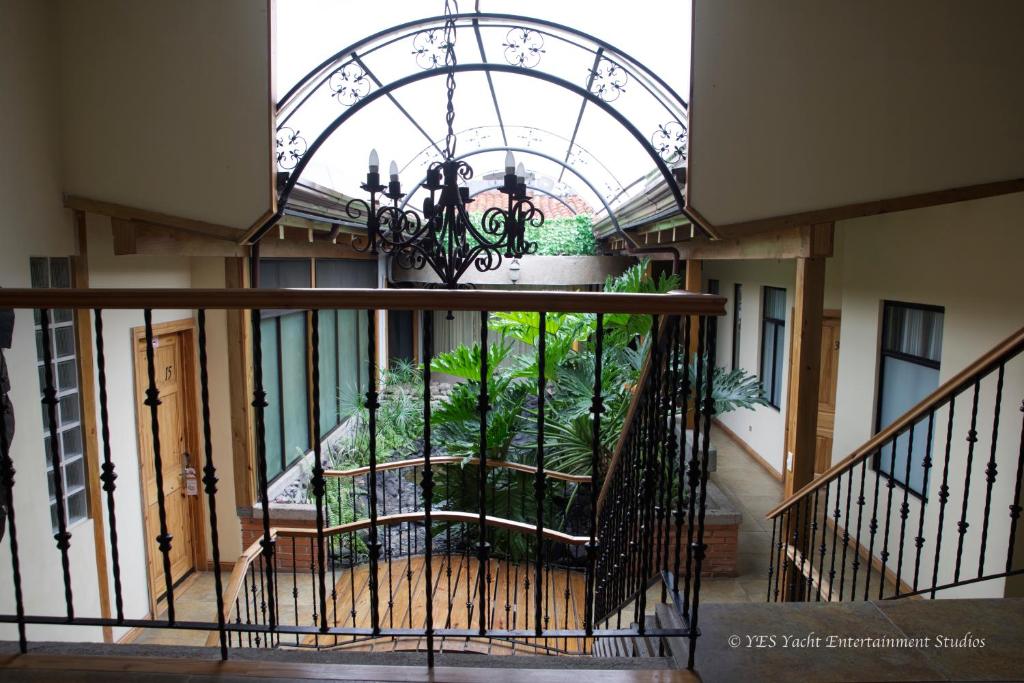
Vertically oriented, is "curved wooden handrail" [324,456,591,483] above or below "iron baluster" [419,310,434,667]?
below

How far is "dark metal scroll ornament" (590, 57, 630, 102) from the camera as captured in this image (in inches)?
159

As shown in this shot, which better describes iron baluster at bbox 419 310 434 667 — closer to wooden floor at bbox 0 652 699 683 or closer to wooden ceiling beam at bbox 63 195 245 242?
wooden floor at bbox 0 652 699 683

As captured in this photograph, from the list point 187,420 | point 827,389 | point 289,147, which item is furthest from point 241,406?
point 827,389

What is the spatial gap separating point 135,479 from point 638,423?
370cm

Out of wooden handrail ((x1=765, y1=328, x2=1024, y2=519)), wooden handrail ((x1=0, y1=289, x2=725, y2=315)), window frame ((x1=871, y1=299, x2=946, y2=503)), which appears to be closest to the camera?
wooden handrail ((x1=0, y1=289, x2=725, y2=315))

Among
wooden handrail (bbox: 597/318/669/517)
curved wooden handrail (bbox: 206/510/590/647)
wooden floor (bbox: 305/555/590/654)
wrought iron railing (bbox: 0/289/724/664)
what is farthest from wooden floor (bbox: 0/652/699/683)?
wooden floor (bbox: 305/555/590/654)

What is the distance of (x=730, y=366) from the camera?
31.2ft

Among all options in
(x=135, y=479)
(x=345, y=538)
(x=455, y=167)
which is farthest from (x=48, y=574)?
(x=455, y=167)

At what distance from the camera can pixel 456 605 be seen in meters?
4.34

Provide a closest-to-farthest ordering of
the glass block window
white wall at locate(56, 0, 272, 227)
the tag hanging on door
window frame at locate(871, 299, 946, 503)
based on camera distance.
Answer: white wall at locate(56, 0, 272, 227) < the glass block window < window frame at locate(871, 299, 946, 503) < the tag hanging on door

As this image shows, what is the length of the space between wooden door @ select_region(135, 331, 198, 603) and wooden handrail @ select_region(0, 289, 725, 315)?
11.0ft

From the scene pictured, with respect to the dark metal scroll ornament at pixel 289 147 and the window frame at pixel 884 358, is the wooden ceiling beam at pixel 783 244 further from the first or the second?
the dark metal scroll ornament at pixel 289 147

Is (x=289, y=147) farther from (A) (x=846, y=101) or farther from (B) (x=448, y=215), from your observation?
(A) (x=846, y=101)

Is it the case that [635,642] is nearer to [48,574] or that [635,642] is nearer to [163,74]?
[48,574]
